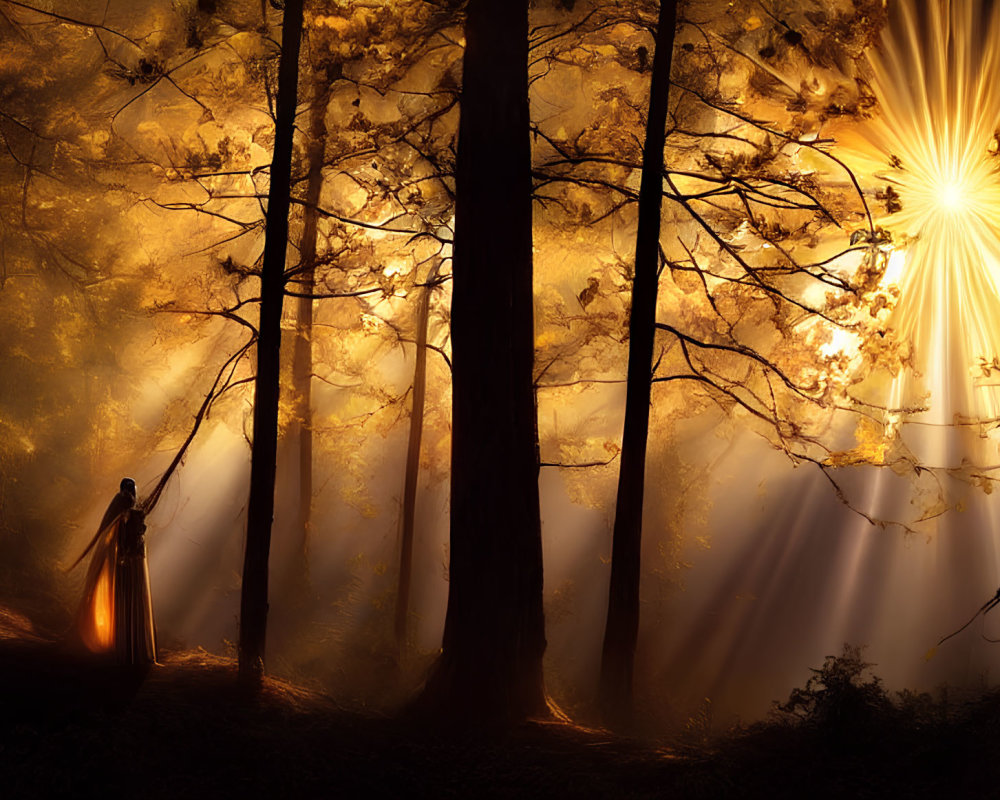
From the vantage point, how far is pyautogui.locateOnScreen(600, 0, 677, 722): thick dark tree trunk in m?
8.24

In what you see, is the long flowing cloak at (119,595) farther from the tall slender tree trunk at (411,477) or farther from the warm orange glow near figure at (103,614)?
the tall slender tree trunk at (411,477)

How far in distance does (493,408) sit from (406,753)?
2791mm

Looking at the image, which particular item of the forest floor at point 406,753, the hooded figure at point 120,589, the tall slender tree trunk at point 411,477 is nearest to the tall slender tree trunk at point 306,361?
the tall slender tree trunk at point 411,477

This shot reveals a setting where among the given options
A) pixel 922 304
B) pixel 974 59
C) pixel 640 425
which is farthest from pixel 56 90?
pixel 922 304

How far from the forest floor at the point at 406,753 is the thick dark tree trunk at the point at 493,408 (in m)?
0.56

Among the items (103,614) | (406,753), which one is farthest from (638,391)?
(103,614)

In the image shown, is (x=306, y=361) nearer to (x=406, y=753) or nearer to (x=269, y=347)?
(x=269, y=347)

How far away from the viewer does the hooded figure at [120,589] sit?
738cm

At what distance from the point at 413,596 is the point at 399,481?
23.3 feet

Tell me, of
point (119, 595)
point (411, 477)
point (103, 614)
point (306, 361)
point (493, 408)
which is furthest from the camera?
point (411, 477)

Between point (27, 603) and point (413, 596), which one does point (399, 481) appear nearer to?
point (413, 596)

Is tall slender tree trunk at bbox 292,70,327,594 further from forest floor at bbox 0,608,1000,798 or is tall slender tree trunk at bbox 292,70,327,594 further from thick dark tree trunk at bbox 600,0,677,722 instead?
forest floor at bbox 0,608,1000,798

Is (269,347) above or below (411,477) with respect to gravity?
above

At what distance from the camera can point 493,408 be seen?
7016 millimetres
